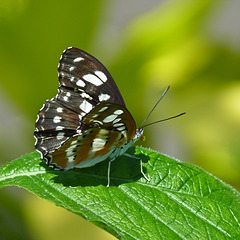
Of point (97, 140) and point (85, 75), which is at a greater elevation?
point (85, 75)

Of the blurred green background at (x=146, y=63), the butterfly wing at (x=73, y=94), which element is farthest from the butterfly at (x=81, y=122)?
the blurred green background at (x=146, y=63)

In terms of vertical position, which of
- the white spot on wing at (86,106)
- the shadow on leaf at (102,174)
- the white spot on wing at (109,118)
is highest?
the white spot on wing at (109,118)

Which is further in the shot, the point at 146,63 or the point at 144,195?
the point at 146,63

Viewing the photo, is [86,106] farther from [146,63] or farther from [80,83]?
[146,63]

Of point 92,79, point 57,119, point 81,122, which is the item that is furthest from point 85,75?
point 81,122

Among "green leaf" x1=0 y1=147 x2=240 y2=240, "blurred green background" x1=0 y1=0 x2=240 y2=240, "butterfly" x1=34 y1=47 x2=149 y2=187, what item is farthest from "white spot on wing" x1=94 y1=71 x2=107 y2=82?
"blurred green background" x1=0 y1=0 x2=240 y2=240

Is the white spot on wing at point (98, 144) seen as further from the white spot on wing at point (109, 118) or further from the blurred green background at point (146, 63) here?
the blurred green background at point (146, 63)

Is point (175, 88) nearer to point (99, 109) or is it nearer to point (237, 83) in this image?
point (237, 83)
